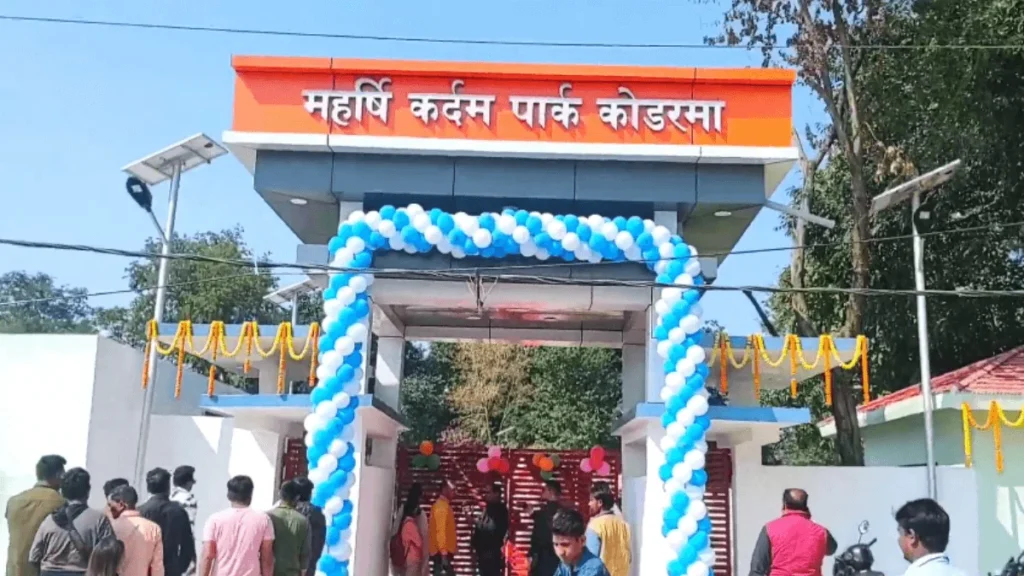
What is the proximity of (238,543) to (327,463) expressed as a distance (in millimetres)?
2630

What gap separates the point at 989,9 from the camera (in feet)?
47.5

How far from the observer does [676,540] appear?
9070 mm

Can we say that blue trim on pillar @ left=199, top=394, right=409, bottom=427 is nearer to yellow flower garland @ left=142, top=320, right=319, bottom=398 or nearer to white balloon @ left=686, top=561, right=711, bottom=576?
yellow flower garland @ left=142, top=320, right=319, bottom=398

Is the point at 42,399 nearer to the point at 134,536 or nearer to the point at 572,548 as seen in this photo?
the point at 134,536

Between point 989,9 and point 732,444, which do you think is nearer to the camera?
point 732,444

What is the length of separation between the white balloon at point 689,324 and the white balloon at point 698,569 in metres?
2.05

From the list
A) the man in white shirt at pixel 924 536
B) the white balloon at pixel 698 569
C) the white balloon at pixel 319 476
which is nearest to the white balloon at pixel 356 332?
the white balloon at pixel 319 476

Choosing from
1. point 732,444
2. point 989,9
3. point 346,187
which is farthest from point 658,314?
point 989,9

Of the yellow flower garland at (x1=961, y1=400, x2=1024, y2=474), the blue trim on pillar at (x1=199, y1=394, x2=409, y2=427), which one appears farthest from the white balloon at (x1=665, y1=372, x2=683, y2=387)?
the yellow flower garland at (x1=961, y1=400, x2=1024, y2=474)

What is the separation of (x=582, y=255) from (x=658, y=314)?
902mm

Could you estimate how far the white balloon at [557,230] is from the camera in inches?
378

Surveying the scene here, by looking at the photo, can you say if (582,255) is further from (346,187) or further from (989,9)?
(989,9)

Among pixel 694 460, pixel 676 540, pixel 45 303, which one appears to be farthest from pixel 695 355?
pixel 45 303

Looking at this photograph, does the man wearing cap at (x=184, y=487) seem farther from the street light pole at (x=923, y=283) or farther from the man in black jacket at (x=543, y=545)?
the street light pole at (x=923, y=283)
